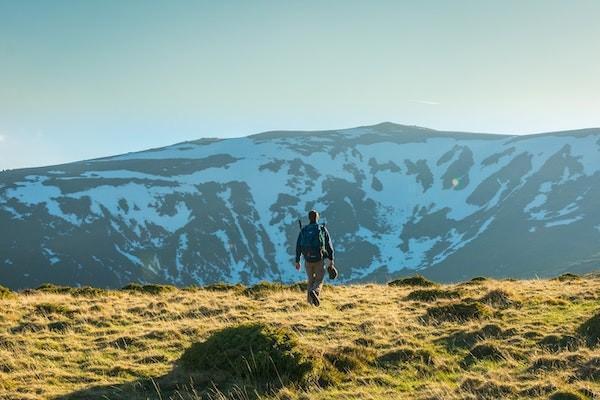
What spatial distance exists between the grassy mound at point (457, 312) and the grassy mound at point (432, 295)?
346cm

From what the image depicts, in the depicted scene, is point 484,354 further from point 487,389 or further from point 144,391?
point 144,391

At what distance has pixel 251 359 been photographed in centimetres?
1035

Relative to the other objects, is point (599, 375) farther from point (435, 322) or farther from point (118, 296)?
point (118, 296)

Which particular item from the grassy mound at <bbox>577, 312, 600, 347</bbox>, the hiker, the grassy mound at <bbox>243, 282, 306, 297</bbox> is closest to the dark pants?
the hiker

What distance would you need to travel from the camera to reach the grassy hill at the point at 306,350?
9516 millimetres

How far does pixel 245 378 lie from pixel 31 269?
205116 mm

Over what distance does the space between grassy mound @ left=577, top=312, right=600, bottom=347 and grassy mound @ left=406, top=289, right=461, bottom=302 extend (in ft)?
24.7

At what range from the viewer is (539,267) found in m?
194

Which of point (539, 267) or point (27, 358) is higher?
point (27, 358)

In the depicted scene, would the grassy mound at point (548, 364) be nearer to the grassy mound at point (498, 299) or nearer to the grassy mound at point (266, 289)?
the grassy mound at point (498, 299)

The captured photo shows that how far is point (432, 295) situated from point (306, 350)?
11.5 meters

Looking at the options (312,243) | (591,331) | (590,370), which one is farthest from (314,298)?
(590,370)

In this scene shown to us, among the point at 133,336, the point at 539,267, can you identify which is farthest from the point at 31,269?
the point at 133,336

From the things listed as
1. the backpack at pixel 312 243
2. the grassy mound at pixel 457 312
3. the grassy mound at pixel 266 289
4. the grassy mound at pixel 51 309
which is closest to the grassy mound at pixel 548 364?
the grassy mound at pixel 457 312
